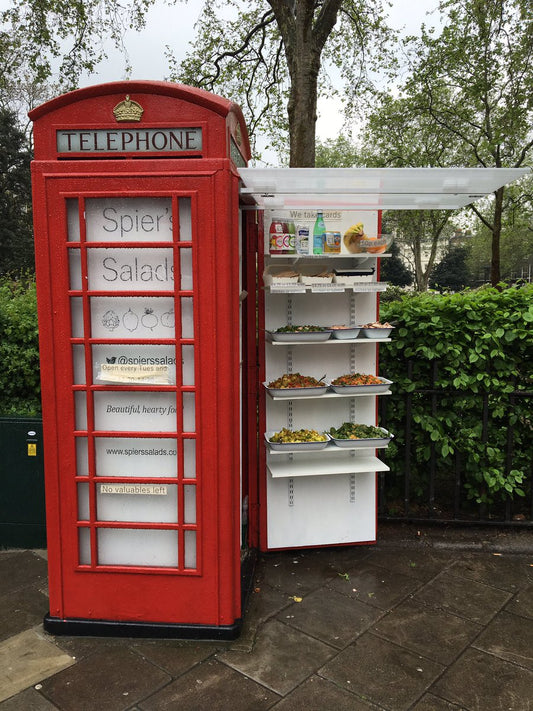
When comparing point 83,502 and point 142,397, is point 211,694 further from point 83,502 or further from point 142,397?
point 142,397

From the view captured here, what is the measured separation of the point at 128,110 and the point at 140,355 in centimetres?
144

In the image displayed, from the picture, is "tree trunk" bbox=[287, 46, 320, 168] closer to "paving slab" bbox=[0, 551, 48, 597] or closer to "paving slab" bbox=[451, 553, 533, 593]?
"paving slab" bbox=[451, 553, 533, 593]

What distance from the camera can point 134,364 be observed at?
3.29 metres

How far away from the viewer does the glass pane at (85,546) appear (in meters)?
3.44

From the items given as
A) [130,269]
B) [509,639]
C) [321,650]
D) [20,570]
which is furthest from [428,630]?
[20,570]

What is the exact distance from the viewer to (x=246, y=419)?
444 cm

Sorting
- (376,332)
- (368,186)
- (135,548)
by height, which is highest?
(368,186)

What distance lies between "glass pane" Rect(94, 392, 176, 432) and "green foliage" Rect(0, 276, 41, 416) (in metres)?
1.66

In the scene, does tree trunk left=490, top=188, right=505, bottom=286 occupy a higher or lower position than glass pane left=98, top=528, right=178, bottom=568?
higher

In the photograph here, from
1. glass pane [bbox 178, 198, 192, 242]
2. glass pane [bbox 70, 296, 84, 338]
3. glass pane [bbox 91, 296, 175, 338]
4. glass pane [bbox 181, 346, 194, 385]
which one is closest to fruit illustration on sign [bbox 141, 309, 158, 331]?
glass pane [bbox 91, 296, 175, 338]

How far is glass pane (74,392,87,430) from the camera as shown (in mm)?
3340

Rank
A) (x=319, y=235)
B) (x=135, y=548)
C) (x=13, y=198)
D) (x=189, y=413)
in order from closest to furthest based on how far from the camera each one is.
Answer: (x=189, y=413) < (x=135, y=548) < (x=319, y=235) < (x=13, y=198)

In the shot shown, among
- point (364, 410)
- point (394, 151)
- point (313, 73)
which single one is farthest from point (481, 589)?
point (394, 151)

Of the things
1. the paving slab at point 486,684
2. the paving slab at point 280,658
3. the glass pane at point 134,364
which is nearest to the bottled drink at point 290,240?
the glass pane at point 134,364
